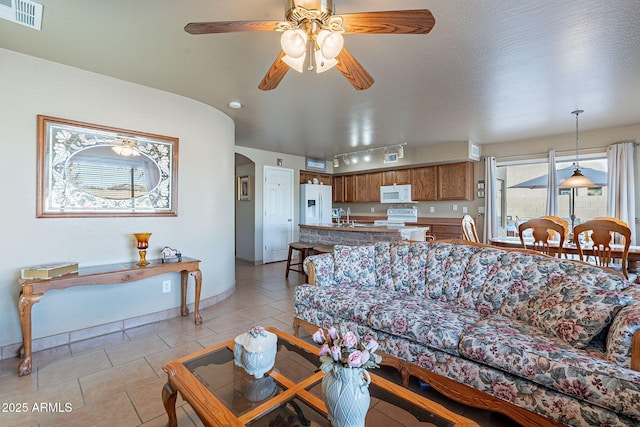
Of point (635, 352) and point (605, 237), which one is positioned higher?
point (605, 237)

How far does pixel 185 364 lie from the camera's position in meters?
1.54

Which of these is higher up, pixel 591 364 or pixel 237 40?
pixel 237 40

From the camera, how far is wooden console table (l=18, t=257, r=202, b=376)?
6.95 feet

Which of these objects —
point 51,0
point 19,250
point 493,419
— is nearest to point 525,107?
point 493,419

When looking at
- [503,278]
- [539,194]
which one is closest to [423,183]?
[539,194]

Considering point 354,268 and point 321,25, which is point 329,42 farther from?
point 354,268

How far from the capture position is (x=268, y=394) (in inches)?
52.3

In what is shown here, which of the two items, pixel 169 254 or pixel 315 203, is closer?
pixel 169 254

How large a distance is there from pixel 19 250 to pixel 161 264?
1.04 m

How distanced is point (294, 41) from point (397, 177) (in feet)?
17.5

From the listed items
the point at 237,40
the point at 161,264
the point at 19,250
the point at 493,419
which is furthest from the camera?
the point at 161,264

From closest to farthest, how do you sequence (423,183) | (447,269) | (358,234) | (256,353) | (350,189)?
1. (256,353)
2. (447,269)
3. (358,234)
4. (423,183)
5. (350,189)

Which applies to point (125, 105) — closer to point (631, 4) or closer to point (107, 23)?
point (107, 23)

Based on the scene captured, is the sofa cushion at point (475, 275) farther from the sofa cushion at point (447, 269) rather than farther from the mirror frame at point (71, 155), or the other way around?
the mirror frame at point (71, 155)
